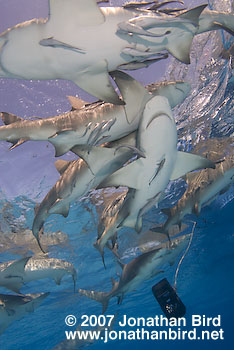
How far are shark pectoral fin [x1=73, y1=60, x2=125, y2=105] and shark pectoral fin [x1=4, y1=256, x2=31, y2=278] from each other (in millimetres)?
7351

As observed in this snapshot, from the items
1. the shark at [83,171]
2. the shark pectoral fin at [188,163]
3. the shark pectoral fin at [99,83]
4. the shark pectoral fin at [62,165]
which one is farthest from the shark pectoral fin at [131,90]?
the shark pectoral fin at [62,165]

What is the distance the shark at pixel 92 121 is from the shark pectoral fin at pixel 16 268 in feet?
20.6

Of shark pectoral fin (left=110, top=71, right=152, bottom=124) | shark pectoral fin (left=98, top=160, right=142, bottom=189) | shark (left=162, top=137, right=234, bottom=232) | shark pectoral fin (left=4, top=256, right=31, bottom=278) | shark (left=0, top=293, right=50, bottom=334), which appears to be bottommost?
shark (left=0, top=293, right=50, bottom=334)

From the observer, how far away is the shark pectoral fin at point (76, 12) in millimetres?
3281

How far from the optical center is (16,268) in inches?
409

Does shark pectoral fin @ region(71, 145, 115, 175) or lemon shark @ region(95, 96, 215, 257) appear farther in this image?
shark pectoral fin @ region(71, 145, 115, 175)

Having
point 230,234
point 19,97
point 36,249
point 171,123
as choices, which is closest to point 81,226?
point 36,249

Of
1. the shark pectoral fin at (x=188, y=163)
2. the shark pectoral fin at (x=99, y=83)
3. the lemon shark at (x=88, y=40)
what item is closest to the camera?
the lemon shark at (x=88, y=40)

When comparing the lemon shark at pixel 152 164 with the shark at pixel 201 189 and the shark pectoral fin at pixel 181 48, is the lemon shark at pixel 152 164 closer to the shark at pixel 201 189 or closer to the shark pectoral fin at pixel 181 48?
the shark pectoral fin at pixel 181 48

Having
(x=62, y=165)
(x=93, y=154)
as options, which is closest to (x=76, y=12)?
(x=93, y=154)

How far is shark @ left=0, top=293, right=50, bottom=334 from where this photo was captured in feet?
33.6

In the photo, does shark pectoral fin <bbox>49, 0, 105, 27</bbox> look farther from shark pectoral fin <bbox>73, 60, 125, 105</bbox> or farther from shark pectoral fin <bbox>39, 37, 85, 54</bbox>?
shark pectoral fin <bbox>73, 60, 125, 105</bbox>

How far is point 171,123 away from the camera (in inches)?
188

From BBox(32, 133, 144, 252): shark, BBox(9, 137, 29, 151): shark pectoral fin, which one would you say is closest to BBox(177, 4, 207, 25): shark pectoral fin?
BBox(32, 133, 144, 252): shark
